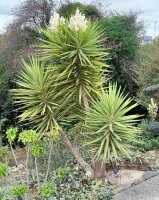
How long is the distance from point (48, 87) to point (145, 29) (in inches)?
328

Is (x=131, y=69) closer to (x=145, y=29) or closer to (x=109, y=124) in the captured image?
(x=145, y=29)

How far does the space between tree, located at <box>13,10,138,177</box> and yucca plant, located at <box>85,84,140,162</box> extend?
4 cm

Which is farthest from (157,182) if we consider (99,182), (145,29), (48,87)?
(145,29)

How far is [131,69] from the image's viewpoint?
13.4 metres

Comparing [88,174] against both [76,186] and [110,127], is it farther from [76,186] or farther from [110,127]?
[110,127]

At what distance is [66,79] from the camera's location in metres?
6.72

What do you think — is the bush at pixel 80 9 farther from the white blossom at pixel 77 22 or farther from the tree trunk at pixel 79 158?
the tree trunk at pixel 79 158

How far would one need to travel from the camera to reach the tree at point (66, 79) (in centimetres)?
641

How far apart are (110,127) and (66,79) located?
1233 millimetres

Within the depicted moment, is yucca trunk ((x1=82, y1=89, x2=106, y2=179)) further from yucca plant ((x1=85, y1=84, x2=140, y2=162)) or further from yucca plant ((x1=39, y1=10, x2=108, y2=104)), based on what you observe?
yucca plant ((x1=85, y1=84, x2=140, y2=162))

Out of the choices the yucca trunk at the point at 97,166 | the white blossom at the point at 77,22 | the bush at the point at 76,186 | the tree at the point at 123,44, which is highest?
the tree at the point at 123,44

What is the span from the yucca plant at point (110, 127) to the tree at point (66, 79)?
41mm

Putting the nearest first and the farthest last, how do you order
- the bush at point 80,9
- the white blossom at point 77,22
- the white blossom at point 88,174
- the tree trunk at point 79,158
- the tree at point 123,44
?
the white blossom at point 77,22 → the white blossom at point 88,174 → the tree trunk at point 79,158 → the tree at point 123,44 → the bush at point 80,9

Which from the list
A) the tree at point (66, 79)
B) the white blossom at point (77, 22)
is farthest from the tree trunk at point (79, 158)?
the white blossom at point (77, 22)
